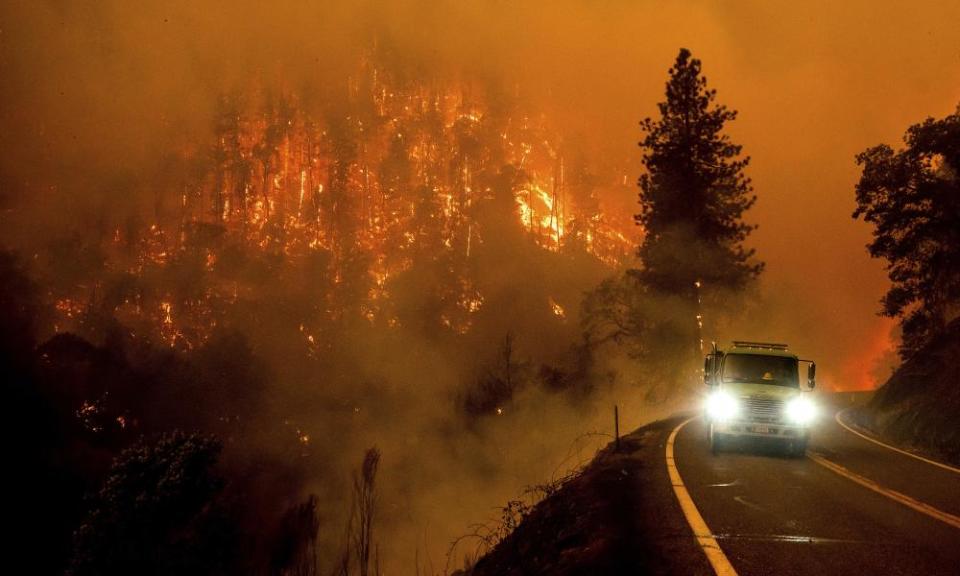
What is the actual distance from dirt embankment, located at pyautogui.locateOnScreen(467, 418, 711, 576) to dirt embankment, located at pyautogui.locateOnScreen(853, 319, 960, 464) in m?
8.72

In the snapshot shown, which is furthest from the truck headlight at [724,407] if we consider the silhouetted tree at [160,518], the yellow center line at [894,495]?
the silhouetted tree at [160,518]

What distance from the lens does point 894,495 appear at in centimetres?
905

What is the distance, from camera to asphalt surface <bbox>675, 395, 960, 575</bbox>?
5.64m

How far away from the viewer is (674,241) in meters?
38.9

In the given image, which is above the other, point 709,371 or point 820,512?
point 709,371

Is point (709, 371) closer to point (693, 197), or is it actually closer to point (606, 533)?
point (606, 533)

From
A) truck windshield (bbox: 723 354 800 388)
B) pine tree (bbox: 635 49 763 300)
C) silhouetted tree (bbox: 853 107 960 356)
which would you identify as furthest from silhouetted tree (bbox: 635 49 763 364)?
truck windshield (bbox: 723 354 800 388)

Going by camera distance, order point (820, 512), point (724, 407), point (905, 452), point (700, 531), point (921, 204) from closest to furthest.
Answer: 1. point (700, 531)
2. point (820, 512)
3. point (724, 407)
4. point (905, 452)
5. point (921, 204)

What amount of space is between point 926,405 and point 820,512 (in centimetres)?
1408

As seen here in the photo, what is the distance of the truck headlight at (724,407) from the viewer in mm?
13055

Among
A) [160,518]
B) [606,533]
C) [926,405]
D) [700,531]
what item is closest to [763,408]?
[700,531]

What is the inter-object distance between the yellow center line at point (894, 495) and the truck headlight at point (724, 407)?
70.9 inches

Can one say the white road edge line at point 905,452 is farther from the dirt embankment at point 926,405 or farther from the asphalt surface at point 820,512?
the dirt embankment at point 926,405

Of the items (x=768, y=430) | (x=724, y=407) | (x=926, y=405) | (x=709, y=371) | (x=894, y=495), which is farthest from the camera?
(x=926, y=405)
